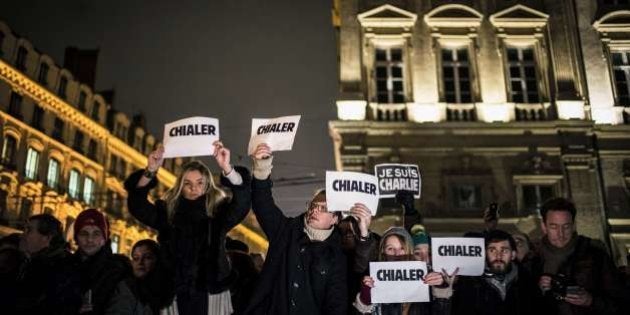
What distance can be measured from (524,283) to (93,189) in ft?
122

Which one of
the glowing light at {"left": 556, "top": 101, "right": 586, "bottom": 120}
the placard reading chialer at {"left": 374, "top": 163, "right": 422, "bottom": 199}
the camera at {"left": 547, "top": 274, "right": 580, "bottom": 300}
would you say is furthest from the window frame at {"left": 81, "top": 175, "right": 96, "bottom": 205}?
the camera at {"left": 547, "top": 274, "right": 580, "bottom": 300}

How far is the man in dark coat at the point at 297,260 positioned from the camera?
4.59 meters

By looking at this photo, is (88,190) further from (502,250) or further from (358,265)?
(502,250)

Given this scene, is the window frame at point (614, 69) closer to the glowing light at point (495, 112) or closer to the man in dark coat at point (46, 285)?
the glowing light at point (495, 112)

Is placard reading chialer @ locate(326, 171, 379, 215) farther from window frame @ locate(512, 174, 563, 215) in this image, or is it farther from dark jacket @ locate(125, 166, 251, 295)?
window frame @ locate(512, 174, 563, 215)

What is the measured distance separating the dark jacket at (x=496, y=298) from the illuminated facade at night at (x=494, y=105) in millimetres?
12950

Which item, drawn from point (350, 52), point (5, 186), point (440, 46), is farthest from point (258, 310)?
point (5, 186)

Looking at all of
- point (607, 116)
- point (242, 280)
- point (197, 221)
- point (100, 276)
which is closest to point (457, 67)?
point (607, 116)

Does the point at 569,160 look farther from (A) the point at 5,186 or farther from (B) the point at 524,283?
(A) the point at 5,186

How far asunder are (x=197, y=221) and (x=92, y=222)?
0.92 metres

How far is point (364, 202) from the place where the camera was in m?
5.31

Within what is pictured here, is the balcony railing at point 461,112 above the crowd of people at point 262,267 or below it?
above

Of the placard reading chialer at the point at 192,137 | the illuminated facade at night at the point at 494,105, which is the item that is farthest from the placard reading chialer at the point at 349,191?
the illuminated facade at night at the point at 494,105

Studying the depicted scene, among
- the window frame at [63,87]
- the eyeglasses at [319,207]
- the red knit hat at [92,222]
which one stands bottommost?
the red knit hat at [92,222]
